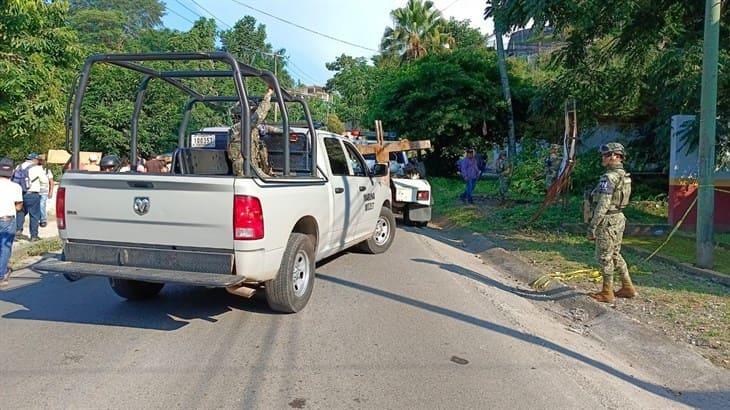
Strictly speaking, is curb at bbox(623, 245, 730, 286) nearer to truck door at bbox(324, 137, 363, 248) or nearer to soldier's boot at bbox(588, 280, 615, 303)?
soldier's boot at bbox(588, 280, 615, 303)

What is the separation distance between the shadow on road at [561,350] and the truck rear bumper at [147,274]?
2.30 meters

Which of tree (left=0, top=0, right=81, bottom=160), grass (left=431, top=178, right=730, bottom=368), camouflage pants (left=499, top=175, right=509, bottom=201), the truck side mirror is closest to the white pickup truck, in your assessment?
the truck side mirror

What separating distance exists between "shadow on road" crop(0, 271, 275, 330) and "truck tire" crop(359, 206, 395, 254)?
322cm

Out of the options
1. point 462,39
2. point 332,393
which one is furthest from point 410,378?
point 462,39

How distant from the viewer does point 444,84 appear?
24.2m

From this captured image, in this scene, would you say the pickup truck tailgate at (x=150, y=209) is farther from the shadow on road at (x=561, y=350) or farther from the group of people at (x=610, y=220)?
the group of people at (x=610, y=220)

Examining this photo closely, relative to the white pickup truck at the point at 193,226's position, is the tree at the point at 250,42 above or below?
above

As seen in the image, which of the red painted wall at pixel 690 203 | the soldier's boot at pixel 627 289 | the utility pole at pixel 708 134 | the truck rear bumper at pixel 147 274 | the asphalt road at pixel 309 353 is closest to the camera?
the asphalt road at pixel 309 353

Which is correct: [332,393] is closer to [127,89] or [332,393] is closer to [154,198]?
[154,198]

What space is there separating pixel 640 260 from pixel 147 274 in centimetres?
725

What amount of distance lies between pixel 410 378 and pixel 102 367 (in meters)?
2.37

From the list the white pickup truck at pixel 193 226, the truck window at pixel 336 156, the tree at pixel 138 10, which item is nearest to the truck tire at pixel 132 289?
the white pickup truck at pixel 193 226

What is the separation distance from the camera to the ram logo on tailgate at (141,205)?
5539 millimetres

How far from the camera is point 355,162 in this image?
904cm
